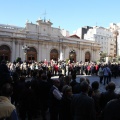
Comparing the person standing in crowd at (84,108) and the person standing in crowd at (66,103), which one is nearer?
the person standing in crowd at (84,108)

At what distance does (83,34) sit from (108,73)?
220 feet

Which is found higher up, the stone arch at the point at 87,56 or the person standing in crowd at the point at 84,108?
the stone arch at the point at 87,56

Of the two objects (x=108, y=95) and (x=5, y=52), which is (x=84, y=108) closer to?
(x=108, y=95)

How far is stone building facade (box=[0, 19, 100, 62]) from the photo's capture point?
121 feet

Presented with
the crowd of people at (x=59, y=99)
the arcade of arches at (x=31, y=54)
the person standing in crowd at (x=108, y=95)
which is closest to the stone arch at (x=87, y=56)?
the arcade of arches at (x=31, y=54)

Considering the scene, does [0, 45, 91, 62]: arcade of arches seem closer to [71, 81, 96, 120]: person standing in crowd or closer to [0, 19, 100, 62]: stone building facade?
[0, 19, 100, 62]: stone building facade

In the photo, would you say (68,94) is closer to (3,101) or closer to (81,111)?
(81,111)

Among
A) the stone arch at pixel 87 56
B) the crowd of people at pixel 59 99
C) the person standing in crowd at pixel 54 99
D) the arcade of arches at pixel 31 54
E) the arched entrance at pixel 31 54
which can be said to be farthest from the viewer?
the stone arch at pixel 87 56

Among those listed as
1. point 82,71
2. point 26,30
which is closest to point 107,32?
point 26,30

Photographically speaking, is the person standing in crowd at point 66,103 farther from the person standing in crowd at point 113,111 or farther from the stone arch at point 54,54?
the stone arch at point 54,54

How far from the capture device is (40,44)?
40.5m

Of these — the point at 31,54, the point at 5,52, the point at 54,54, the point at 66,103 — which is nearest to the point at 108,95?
the point at 66,103

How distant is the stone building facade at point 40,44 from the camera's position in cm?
3703

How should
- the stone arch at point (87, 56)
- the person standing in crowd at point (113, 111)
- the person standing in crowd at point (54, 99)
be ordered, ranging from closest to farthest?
the person standing in crowd at point (113, 111), the person standing in crowd at point (54, 99), the stone arch at point (87, 56)
